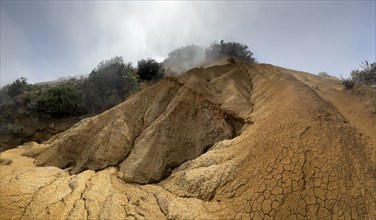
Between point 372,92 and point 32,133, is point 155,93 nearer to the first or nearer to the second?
point 372,92

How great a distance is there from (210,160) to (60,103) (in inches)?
516

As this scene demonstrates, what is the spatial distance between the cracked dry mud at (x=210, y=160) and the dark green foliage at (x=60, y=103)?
6159 mm

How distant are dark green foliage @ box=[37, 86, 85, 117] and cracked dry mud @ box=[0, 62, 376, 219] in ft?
20.2

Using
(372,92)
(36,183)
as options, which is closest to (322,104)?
(372,92)

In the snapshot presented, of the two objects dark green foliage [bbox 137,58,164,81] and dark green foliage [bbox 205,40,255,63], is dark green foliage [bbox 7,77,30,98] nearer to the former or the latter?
dark green foliage [bbox 137,58,164,81]

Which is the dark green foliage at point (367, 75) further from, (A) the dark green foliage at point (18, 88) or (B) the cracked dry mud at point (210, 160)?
(A) the dark green foliage at point (18, 88)

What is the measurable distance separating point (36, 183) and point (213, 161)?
15.1 ft

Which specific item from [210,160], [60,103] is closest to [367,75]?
[210,160]

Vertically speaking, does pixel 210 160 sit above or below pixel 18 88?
below

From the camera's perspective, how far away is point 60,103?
17.7 meters

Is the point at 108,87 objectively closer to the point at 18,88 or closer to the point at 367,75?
the point at 18,88

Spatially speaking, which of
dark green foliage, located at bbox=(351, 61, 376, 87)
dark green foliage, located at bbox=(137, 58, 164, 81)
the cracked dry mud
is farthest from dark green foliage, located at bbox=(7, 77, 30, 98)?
dark green foliage, located at bbox=(351, 61, 376, 87)

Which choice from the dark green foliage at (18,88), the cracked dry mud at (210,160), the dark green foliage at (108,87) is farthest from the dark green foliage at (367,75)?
the dark green foliage at (18,88)

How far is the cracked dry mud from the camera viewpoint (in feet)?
18.9
